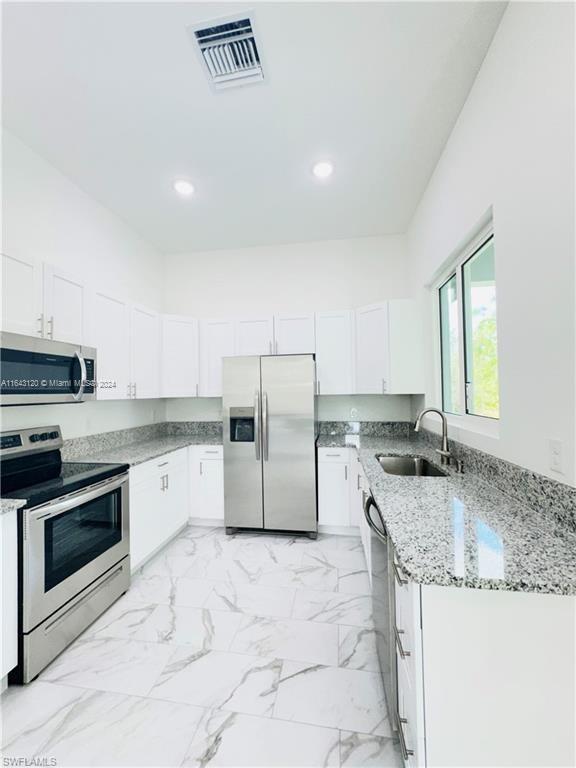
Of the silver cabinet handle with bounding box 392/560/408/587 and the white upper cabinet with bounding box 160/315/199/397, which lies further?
the white upper cabinet with bounding box 160/315/199/397

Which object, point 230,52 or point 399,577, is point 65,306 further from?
point 399,577

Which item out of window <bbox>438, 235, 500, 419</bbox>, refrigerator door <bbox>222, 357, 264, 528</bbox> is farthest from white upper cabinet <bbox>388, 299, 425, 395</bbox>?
refrigerator door <bbox>222, 357, 264, 528</bbox>

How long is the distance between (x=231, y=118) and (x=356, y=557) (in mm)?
3322

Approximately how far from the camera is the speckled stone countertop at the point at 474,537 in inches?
Result: 33.8

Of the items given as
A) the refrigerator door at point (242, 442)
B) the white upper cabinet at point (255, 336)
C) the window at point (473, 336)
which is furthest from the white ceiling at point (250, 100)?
the refrigerator door at point (242, 442)

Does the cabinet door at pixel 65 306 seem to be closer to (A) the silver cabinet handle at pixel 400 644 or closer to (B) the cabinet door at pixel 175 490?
(B) the cabinet door at pixel 175 490

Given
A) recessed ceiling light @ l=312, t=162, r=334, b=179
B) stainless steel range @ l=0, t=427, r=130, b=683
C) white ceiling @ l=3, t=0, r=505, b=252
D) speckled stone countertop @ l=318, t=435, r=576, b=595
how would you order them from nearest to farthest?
speckled stone countertop @ l=318, t=435, r=576, b=595
white ceiling @ l=3, t=0, r=505, b=252
stainless steel range @ l=0, t=427, r=130, b=683
recessed ceiling light @ l=312, t=162, r=334, b=179

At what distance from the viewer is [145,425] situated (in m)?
3.58

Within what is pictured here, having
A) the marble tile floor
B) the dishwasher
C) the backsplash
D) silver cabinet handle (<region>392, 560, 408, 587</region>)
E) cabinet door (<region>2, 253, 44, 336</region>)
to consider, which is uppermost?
cabinet door (<region>2, 253, 44, 336</region>)

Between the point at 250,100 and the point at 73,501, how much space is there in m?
2.50

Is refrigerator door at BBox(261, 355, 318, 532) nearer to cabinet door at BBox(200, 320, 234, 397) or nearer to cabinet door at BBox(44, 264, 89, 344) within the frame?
cabinet door at BBox(200, 320, 234, 397)

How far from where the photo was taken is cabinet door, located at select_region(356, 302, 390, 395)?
3117 millimetres

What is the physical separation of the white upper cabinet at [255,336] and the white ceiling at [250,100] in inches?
44.2

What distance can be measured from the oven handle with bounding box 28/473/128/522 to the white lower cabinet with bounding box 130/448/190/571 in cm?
25
